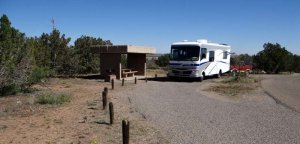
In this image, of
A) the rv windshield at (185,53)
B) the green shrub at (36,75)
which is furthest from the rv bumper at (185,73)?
the green shrub at (36,75)

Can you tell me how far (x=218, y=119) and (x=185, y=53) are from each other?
1660 centimetres

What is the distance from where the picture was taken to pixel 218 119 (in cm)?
1334

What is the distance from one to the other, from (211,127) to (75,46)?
25767mm

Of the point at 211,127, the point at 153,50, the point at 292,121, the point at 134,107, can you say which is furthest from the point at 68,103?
the point at 153,50

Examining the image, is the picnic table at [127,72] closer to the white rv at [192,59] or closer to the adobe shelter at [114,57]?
the adobe shelter at [114,57]

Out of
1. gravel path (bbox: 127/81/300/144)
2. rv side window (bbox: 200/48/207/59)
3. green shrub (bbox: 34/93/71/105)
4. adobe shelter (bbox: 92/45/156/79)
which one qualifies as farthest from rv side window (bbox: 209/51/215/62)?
green shrub (bbox: 34/93/71/105)

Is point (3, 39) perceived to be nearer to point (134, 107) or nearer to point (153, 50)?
point (134, 107)

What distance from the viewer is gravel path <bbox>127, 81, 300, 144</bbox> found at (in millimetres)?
10663

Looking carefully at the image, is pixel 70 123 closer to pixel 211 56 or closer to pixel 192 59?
pixel 192 59

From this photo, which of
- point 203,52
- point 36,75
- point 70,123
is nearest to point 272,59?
point 203,52

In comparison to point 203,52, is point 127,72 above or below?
below

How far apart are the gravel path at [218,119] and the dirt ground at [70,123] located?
0.59m

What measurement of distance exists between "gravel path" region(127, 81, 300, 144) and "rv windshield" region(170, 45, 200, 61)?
32.4 feet

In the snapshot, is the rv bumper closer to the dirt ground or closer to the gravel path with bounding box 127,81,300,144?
the gravel path with bounding box 127,81,300,144
